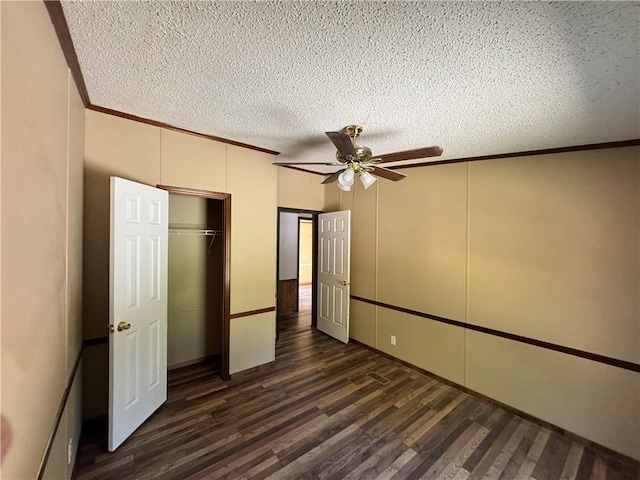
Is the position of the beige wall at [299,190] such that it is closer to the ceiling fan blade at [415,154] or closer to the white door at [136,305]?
the white door at [136,305]

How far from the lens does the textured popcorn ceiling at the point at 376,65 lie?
1119mm

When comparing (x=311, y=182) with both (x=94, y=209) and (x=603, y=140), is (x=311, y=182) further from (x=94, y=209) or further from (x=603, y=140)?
(x=603, y=140)

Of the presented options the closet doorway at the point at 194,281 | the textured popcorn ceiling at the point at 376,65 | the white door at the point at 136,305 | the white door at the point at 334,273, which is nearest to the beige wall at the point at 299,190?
the white door at the point at 334,273

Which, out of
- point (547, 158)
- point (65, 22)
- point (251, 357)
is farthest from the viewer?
point (251, 357)

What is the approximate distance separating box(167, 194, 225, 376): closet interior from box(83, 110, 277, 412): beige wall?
1.16 feet

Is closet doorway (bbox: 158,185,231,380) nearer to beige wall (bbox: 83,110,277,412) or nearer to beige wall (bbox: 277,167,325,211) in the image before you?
beige wall (bbox: 83,110,277,412)

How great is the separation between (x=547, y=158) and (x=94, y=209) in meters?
4.04

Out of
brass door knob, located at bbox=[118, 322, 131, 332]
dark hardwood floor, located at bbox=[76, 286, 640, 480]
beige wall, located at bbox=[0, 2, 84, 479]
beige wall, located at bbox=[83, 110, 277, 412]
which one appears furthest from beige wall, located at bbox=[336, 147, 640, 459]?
beige wall, located at bbox=[0, 2, 84, 479]

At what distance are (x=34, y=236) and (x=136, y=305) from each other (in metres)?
1.36

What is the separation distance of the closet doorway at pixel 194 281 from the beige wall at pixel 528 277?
2.33m

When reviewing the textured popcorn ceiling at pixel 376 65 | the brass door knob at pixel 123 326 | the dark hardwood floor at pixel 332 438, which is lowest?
the dark hardwood floor at pixel 332 438

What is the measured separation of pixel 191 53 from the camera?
4.57 ft

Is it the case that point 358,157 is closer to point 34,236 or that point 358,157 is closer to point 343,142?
point 343,142

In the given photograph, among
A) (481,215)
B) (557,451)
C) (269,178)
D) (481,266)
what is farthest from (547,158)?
(269,178)
